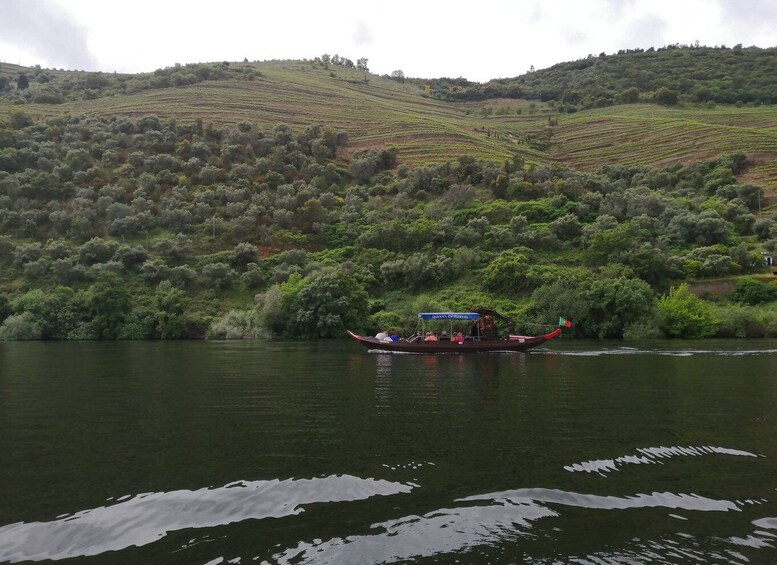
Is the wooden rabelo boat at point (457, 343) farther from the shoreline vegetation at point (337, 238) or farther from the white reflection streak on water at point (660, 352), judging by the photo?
the shoreline vegetation at point (337, 238)

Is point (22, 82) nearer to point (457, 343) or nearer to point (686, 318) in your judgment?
point (457, 343)

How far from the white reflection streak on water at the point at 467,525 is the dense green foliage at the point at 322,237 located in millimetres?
52495

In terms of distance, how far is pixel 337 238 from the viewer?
8750 cm

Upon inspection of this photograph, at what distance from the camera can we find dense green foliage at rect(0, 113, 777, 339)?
211 feet

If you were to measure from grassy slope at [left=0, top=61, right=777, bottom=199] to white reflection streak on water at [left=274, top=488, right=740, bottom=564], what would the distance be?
10676 centimetres

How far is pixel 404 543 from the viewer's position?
25.7 feet

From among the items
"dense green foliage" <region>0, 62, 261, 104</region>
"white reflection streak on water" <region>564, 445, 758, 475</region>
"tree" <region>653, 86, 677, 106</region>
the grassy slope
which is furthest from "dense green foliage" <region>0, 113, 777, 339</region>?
→ "tree" <region>653, 86, 677, 106</region>

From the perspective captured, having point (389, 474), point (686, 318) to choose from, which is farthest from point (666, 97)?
point (389, 474)

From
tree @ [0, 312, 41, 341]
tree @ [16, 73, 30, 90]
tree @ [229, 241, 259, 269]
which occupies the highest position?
tree @ [16, 73, 30, 90]

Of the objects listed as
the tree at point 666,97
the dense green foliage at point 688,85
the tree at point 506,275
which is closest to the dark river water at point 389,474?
the tree at point 506,275

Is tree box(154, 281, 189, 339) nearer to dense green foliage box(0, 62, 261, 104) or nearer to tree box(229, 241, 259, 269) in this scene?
tree box(229, 241, 259, 269)

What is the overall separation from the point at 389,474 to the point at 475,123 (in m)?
160

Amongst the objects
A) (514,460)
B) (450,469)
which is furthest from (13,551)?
(514,460)

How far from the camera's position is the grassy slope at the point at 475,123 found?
120m
